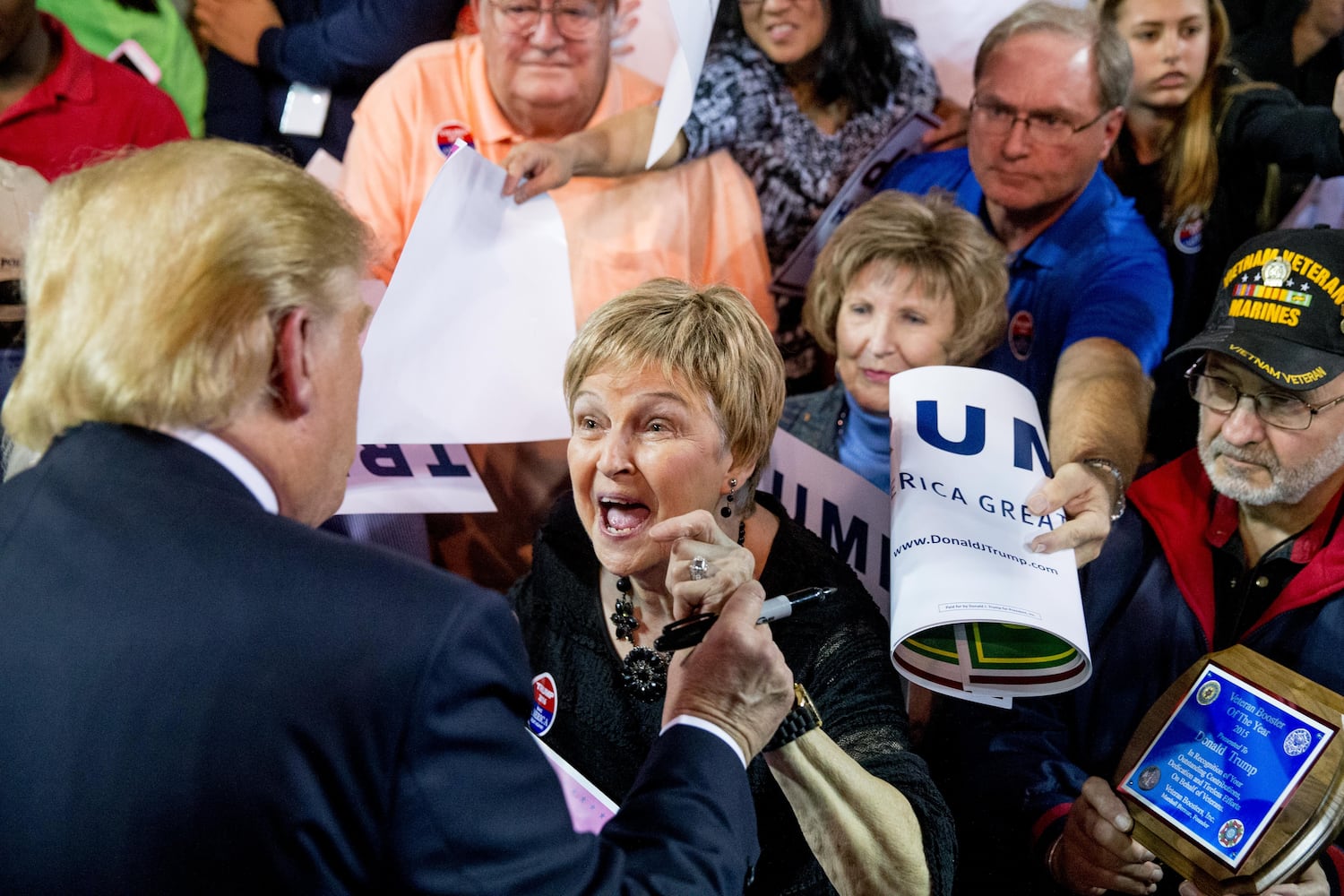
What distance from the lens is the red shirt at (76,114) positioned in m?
2.11

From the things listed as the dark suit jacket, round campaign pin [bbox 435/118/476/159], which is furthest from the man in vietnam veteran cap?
round campaign pin [bbox 435/118/476/159]

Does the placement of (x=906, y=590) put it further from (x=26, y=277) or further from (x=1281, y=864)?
(x=26, y=277)

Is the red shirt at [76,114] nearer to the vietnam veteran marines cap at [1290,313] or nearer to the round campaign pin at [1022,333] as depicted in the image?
the round campaign pin at [1022,333]

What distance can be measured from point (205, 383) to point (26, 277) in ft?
0.98

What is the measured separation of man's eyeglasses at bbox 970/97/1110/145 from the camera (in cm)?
212

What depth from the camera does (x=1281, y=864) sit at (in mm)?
1564

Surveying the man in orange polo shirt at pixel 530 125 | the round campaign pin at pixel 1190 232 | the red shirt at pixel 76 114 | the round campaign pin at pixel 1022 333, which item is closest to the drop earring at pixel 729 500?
the man in orange polo shirt at pixel 530 125

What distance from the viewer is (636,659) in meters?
1.84

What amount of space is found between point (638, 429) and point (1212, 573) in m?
1.05

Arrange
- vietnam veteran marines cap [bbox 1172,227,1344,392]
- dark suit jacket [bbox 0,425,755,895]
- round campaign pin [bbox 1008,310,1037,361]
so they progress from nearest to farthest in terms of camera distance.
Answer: dark suit jacket [bbox 0,425,755,895]
vietnam veteran marines cap [bbox 1172,227,1344,392]
round campaign pin [bbox 1008,310,1037,361]

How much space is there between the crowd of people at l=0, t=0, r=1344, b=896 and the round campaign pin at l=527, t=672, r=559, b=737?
0.04 ft

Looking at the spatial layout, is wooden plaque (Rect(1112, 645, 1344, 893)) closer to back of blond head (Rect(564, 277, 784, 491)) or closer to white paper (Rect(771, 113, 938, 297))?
back of blond head (Rect(564, 277, 784, 491))

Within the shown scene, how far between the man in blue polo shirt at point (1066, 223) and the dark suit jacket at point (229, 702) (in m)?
1.37

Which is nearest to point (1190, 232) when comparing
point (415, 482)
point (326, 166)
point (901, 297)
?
point (901, 297)
